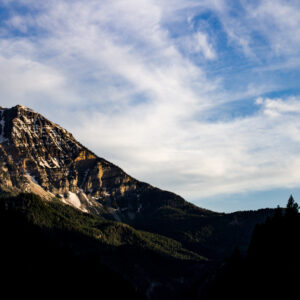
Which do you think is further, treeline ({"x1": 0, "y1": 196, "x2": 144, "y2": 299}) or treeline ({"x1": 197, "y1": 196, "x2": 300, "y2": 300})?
treeline ({"x1": 0, "y1": 196, "x2": 144, "y2": 299})

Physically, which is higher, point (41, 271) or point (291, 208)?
point (291, 208)

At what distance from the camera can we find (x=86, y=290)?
166500mm

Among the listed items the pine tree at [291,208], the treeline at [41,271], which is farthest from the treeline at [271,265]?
the treeline at [41,271]

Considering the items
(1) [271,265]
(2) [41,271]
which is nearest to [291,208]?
(1) [271,265]

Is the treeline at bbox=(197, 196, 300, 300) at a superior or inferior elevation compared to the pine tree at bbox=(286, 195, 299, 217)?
inferior

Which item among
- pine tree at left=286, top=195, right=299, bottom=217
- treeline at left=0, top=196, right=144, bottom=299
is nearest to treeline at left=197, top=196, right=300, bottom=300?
pine tree at left=286, top=195, right=299, bottom=217

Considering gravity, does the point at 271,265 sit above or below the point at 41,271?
above

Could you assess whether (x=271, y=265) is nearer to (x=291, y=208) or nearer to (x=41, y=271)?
(x=291, y=208)

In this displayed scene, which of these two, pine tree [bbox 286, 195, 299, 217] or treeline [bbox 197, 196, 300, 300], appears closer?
treeline [bbox 197, 196, 300, 300]

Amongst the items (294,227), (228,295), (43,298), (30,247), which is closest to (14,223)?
(30,247)

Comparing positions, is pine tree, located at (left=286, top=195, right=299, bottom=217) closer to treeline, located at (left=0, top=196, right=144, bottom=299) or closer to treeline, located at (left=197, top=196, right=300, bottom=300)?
treeline, located at (left=197, top=196, right=300, bottom=300)

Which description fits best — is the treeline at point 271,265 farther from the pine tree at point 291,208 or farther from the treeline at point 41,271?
the treeline at point 41,271

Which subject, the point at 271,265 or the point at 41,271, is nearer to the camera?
the point at 271,265

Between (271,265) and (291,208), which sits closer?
(271,265)
